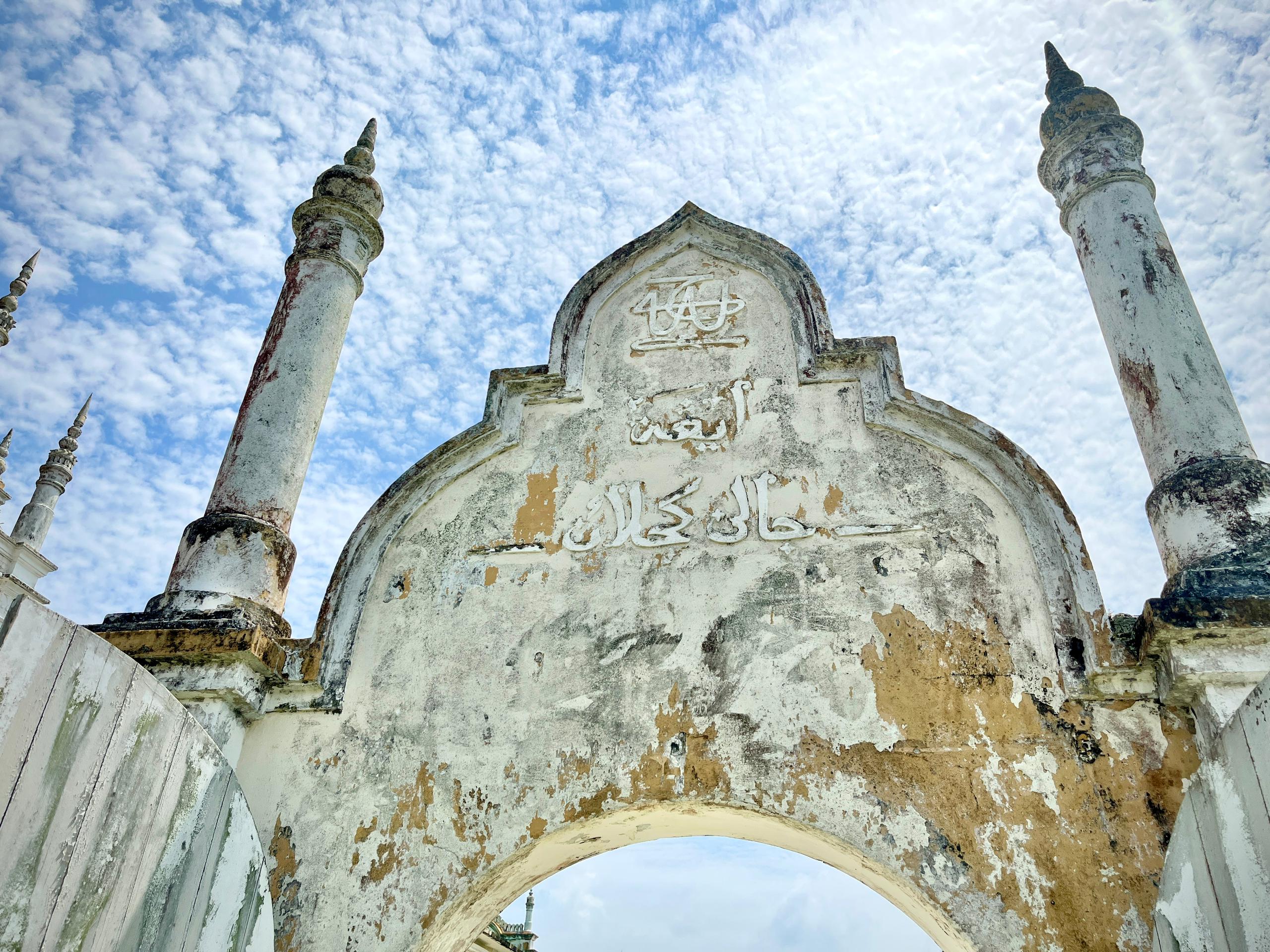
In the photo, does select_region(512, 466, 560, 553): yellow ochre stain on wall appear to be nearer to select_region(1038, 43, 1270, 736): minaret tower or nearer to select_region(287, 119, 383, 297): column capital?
select_region(287, 119, 383, 297): column capital

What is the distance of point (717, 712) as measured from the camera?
4.16 metres

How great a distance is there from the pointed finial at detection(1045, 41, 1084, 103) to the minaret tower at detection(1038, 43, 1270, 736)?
1cm

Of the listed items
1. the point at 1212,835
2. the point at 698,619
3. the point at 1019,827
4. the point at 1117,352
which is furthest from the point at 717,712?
the point at 1117,352

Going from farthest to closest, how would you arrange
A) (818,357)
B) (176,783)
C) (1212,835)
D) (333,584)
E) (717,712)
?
(818,357)
(333,584)
(717,712)
(176,783)
(1212,835)

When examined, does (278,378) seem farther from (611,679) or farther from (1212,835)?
(1212,835)

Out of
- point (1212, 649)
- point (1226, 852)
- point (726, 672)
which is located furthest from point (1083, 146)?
point (1226, 852)

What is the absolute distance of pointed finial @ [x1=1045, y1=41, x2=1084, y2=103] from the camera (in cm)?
563

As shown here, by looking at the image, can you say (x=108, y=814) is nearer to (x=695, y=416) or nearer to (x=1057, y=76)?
(x=695, y=416)

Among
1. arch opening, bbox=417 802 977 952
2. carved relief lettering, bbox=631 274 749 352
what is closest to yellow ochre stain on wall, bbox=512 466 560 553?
carved relief lettering, bbox=631 274 749 352

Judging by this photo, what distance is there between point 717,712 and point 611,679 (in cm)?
51

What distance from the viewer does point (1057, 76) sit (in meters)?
5.76

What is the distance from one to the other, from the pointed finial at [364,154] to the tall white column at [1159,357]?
423 cm

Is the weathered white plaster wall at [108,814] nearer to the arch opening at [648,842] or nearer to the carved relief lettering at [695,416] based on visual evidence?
the arch opening at [648,842]

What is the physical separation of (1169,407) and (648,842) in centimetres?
317
